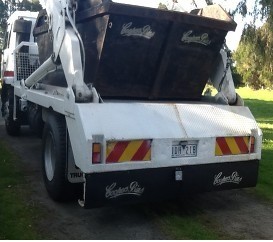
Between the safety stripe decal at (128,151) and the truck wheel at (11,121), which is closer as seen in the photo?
the safety stripe decal at (128,151)

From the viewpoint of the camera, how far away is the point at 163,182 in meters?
4.36

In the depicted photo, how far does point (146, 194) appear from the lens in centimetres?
431

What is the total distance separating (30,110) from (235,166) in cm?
386

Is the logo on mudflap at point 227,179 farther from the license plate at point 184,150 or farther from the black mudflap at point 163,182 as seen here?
the license plate at point 184,150

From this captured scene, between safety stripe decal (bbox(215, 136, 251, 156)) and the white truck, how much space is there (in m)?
0.01

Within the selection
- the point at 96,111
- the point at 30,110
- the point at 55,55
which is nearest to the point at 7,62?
the point at 30,110

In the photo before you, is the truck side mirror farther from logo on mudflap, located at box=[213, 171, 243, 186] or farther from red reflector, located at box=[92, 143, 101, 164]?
logo on mudflap, located at box=[213, 171, 243, 186]

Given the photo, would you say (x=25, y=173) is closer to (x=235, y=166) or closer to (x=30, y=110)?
(x=30, y=110)

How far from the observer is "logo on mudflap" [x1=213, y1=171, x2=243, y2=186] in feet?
15.4

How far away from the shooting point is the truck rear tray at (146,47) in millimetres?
4703

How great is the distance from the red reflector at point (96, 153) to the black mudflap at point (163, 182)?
0.44 ft

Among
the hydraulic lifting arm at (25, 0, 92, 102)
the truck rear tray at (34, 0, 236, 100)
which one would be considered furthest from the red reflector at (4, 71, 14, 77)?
the truck rear tray at (34, 0, 236, 100)

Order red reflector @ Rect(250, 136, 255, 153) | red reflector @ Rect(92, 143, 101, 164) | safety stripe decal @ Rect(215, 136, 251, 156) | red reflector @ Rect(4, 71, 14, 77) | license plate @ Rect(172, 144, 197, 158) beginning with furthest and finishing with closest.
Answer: red reflector @ Rect(4, 71, 14, 77) → red reflector @ Rect(250, 136, 255, 153) → safety stripe decal @ Rect(215, 136, 251, 156) → license plate @ Rect(172, 144, 197, 158) → red reflector @ Rect(92, 143, 101, 164)

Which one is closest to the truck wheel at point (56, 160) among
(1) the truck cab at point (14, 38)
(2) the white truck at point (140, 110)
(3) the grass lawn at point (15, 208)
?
(2) the white truck at point (140, 110)
